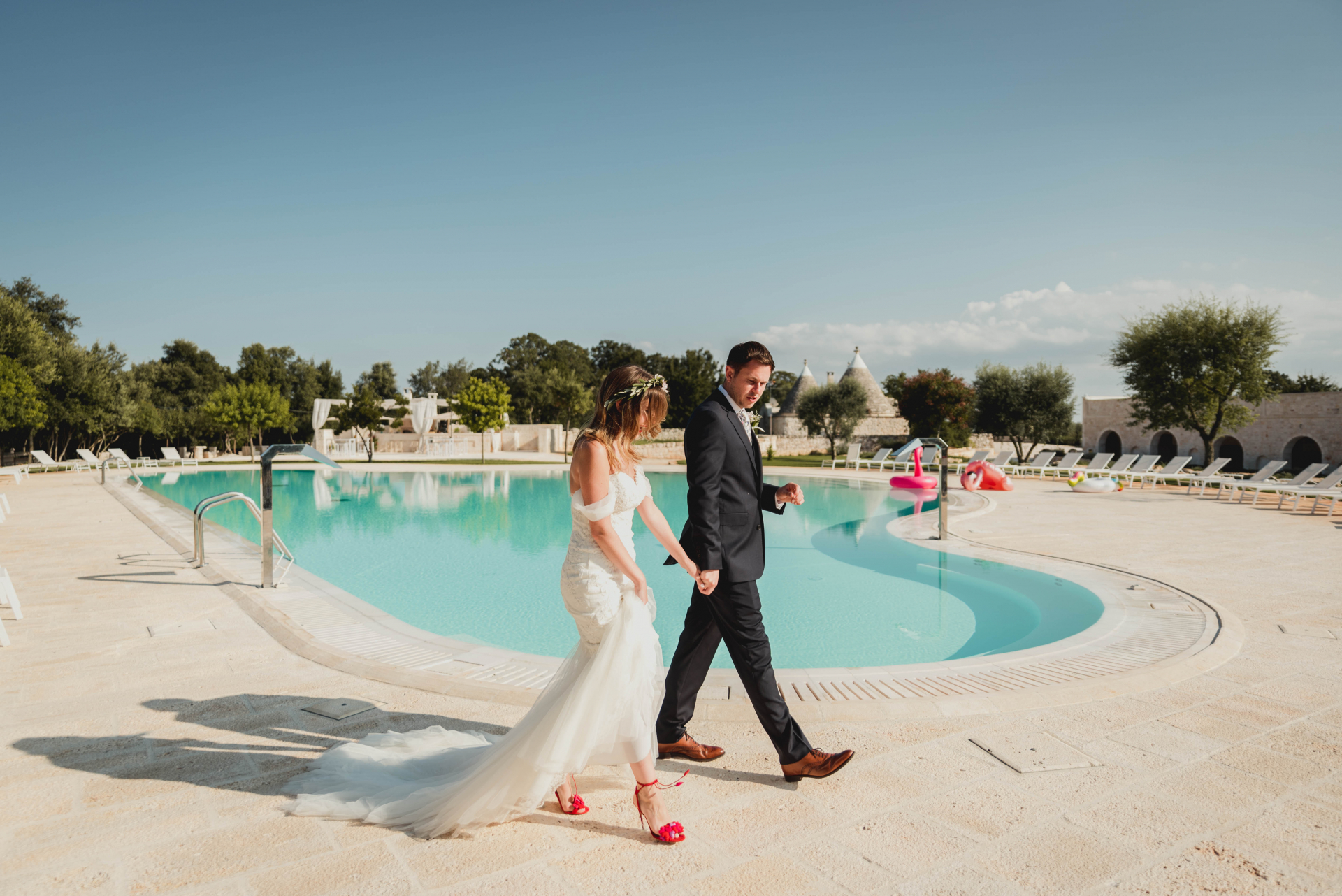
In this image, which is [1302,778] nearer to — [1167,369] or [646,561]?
[646,561]

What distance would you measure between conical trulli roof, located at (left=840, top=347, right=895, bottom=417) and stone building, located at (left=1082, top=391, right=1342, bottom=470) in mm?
13146

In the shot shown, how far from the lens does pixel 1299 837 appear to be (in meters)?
2.37

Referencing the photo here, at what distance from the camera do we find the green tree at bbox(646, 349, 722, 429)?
47062 millimetres

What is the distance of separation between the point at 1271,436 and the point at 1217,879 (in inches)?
1344

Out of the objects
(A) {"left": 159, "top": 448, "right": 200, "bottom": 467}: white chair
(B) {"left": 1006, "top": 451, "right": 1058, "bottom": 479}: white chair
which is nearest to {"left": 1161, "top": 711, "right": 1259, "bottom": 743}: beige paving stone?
(B) {"left": 1006, "top": 451, "right": 1058, "bottom": 479}: white chair

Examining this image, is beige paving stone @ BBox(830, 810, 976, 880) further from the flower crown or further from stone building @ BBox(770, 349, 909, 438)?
stone building @ BBox(770, 349, 909, 438)

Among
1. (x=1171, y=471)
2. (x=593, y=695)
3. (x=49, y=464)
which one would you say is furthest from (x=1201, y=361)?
(x=49, y=464)

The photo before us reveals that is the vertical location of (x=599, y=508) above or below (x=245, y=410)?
below

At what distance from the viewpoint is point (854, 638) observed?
6.82m

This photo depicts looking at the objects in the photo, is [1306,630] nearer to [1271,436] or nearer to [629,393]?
[629,393]

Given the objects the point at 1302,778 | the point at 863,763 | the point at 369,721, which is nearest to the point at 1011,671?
the point at 1302,778

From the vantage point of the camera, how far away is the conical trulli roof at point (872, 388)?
4450cm

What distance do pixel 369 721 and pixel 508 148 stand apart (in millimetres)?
17655

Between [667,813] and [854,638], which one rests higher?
[667,813]
